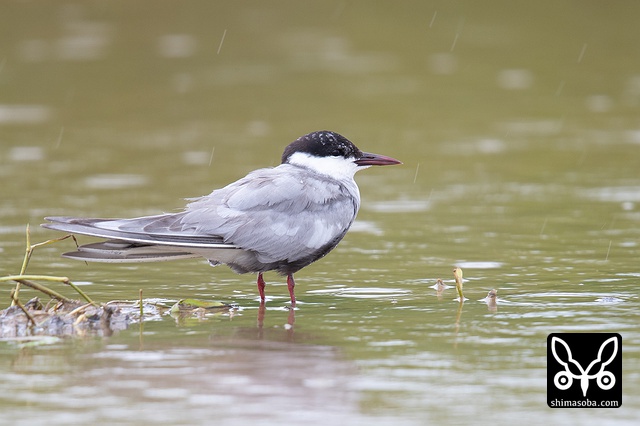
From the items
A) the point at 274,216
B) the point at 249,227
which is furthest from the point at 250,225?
the point at 274,216

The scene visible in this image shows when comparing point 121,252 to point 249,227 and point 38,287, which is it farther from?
point 249,227

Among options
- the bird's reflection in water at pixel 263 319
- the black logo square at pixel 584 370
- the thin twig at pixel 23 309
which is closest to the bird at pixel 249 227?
the bird's reflection in water at pixel 263 319

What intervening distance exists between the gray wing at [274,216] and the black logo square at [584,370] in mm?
1903

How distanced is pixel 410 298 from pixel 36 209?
14.5 ft

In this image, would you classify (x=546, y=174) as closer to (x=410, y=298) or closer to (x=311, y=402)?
(x=410, y=298)

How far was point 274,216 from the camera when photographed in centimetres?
765

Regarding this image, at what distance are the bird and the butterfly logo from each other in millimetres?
1984

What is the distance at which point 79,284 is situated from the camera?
327 inches

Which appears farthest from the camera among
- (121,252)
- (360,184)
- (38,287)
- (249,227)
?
(360,184)

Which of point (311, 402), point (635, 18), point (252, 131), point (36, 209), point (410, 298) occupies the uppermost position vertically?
point (635, 18)

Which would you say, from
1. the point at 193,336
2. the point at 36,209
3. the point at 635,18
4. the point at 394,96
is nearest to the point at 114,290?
the point at 193,336

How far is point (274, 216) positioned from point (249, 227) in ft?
0.64

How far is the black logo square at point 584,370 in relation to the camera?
17.9 feet

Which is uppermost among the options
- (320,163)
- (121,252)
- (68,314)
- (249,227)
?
(320,163)
